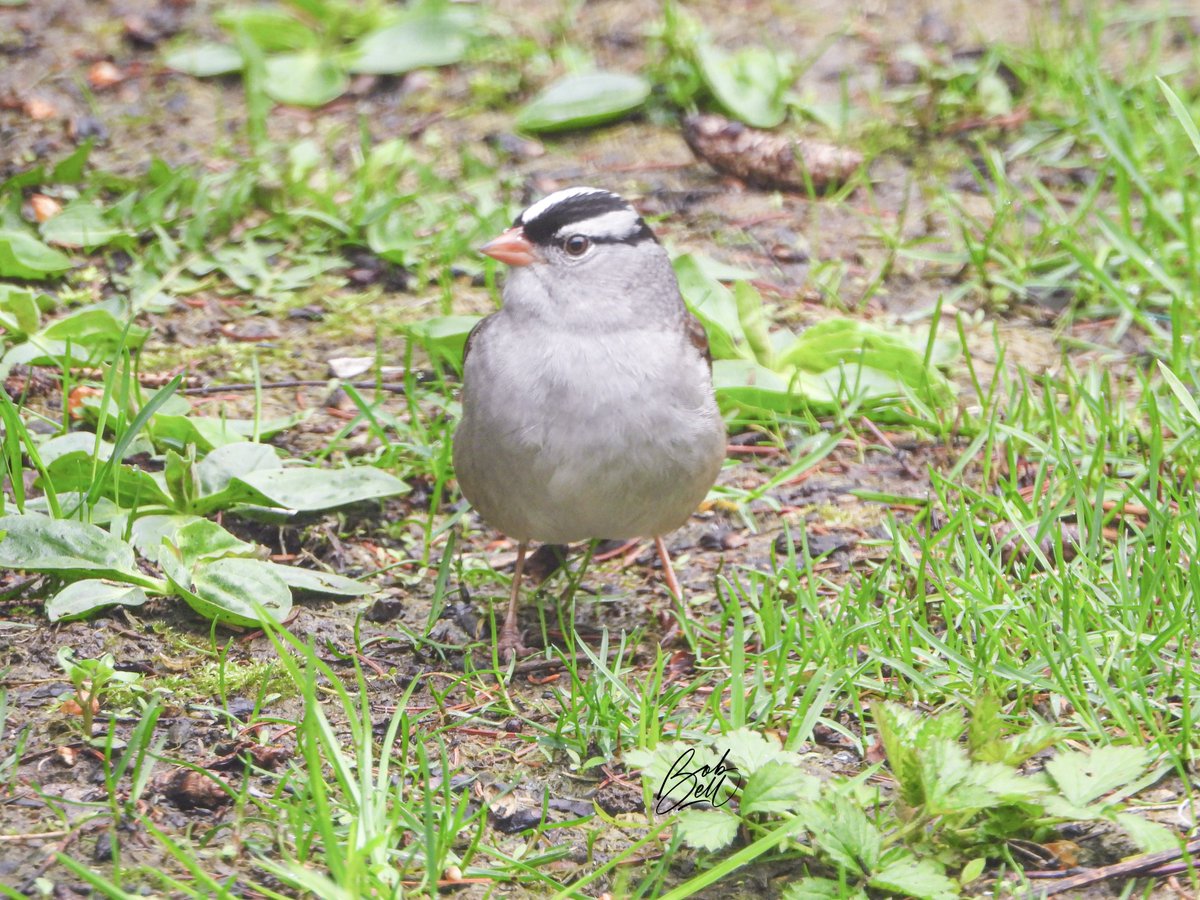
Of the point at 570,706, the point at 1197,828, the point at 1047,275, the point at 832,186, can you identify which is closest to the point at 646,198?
the point at 832,186

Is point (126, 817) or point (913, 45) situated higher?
point (913, 45)

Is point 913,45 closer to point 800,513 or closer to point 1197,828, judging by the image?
point 800,513

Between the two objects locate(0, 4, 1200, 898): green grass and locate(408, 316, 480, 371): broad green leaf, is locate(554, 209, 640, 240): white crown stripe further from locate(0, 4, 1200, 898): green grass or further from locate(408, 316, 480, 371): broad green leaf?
locate(408, 316, 480, 371): broad green leaf

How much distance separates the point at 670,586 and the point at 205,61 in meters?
4.11

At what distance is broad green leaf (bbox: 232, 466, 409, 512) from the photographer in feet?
14.2

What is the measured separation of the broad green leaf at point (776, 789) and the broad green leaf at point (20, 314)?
3033 mm

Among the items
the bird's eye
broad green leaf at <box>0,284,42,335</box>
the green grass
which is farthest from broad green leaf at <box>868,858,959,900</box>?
broad green leaf at <box>0,284,42,335</box>

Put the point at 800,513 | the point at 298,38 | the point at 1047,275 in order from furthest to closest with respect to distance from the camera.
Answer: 1. the point at 298,38
2. the point at 1047,275
3. the point at 800,513

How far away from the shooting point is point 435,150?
6605 mm

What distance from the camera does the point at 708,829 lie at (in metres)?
3.00

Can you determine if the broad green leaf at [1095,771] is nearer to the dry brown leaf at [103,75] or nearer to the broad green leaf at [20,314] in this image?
the broad green leaf at [20,314]

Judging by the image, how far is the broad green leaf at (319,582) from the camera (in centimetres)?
404

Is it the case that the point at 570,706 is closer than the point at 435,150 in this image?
Yes

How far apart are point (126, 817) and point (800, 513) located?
2375mm
